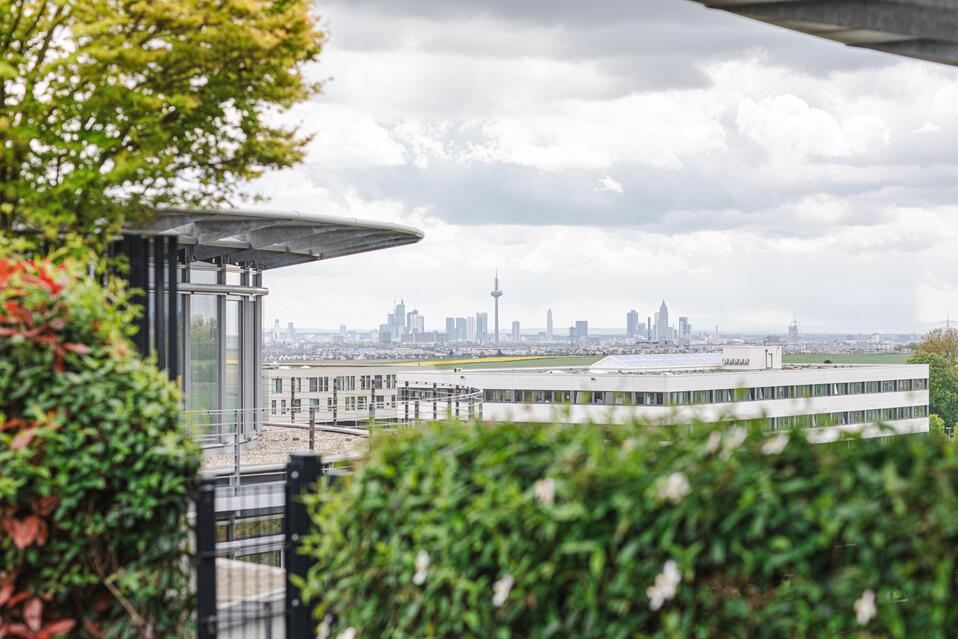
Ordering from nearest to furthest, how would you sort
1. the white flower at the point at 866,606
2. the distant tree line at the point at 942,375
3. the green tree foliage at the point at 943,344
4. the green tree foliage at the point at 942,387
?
the white flower at the point at 866,606 < the green tree foliage at the point at 942,387 < the distant tree line at the point at 942,375 < the green tree foliage at the point at 943,344

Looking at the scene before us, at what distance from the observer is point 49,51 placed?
11.2 meters

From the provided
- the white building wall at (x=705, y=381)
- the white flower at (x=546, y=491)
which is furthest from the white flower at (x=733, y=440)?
the white building wall at (x=705, y=381)

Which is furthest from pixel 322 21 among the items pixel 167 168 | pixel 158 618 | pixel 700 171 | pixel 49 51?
pixel 700 171

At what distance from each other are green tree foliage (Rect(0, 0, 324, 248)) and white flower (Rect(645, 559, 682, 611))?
7.93m

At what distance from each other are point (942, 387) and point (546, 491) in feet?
305

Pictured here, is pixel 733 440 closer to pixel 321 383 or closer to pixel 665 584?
pixel 665 584

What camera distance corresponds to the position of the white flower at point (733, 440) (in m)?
3.39

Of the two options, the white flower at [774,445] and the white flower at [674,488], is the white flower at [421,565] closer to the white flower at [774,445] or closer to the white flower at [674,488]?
the white flower at [674,488]

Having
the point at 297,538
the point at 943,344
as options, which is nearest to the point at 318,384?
the point at 943,344

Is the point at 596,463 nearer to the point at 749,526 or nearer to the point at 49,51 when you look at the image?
the point at 749,526

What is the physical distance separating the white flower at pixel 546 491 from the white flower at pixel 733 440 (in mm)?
627

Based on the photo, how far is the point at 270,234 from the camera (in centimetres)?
1460

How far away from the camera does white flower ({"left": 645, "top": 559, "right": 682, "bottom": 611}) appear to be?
3.23 meters

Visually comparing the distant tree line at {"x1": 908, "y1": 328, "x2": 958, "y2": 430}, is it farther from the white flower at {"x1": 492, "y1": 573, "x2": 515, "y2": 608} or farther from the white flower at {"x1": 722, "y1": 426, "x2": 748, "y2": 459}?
the white flower at {"x1": 492, "y1": 573, "x2": 515, "y2": 608}
